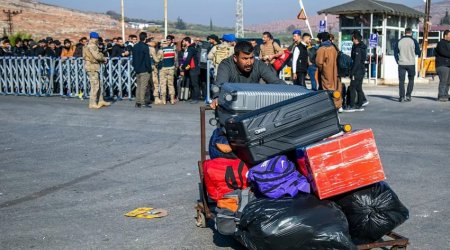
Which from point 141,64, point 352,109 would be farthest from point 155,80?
point 352,109

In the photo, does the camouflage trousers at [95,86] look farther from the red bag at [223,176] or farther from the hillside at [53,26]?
the hillside at [53,26]

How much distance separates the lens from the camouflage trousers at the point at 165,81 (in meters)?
16.8

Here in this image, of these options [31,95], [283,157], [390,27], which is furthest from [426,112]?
[31,95]

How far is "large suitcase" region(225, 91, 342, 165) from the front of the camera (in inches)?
189

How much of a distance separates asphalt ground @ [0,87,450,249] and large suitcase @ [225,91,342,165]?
1034mm

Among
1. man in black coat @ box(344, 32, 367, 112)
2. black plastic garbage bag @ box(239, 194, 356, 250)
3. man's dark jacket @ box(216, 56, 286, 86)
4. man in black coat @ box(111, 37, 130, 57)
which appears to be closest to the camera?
black plastic garbage bag @ box(239, 194, 356, 250)

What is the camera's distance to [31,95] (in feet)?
67.9

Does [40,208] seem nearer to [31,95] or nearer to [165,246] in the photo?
[165,246]

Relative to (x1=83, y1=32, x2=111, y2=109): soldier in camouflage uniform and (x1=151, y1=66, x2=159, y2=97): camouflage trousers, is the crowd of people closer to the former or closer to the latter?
(x1=151, y1=66, x2=159, y2=97): camouflage trousers

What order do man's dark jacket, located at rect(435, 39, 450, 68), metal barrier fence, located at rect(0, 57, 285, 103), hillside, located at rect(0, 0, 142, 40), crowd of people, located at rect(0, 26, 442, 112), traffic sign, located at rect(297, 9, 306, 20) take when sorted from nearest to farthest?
crowd of people, located at rect(0, 26, 442, 112) → man's dark jacket, located at rect(435, 39, 450, 68) → metal barrier fence, located at rect(0, 57, 285, 103) → traffic sign, located at rect(297, 9, 306, 20) → hillside, located at rect(0, 0, 142, 40)

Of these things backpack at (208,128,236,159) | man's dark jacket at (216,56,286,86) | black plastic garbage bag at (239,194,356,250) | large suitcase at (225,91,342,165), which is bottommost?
black plastic garbage bag at (239,194,356,250)

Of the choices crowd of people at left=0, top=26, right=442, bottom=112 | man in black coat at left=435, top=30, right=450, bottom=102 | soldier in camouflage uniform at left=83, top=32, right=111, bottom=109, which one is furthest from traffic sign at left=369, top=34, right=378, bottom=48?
soldier in camouflage uniform at left=83, top=32, right=111, bottom=109

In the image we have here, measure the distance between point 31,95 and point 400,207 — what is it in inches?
697

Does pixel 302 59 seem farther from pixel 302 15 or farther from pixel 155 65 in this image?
pixel 302 15
